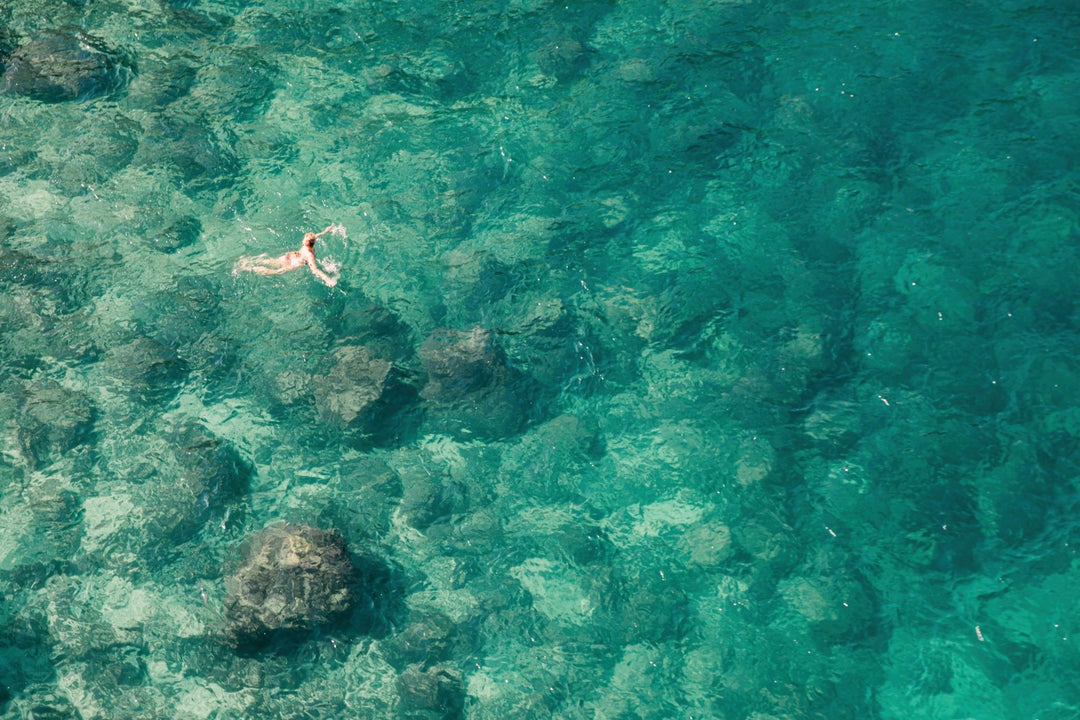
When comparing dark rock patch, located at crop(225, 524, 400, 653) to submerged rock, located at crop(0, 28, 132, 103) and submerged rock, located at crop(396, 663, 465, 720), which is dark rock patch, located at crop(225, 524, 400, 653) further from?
submerged rock, located at crop(0, 28, 132, 103)

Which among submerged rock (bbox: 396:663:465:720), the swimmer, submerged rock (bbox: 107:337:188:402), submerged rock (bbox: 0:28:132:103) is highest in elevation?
submerged rock (bbox: 0:28:132:103)

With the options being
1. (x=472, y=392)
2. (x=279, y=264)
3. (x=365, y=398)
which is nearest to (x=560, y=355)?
(x=472, y=392)

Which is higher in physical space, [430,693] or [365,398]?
[365,398]

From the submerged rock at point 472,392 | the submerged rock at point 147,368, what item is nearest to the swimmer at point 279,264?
the submerged rock at point 147,368

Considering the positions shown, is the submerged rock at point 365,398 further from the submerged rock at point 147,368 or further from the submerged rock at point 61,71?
the submerged rock at point 61,71

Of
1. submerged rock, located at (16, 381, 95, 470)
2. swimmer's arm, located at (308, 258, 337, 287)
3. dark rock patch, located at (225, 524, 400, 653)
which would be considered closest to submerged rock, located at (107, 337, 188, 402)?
submerged rock, located at (16, 381, 95, 470)

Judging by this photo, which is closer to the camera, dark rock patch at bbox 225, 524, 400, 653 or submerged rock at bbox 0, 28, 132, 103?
dark rock patch at bbox 225, 524, 400, 653

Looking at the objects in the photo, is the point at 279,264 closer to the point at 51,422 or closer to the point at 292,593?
the point at 51,422
